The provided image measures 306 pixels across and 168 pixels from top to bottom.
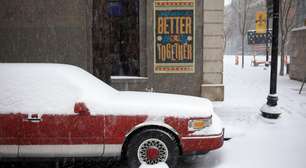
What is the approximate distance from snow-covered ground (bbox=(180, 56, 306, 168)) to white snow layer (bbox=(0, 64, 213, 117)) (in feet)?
3.46

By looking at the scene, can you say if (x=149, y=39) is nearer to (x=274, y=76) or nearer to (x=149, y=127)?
(x=274, y=76)

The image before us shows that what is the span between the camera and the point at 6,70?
512cm

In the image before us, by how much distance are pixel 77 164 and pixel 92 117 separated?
46.9 inches

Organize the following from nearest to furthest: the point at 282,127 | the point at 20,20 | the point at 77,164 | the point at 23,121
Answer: the point at 23,121 < the point at 77,164 < the point at 282,127 < the point at 20,20

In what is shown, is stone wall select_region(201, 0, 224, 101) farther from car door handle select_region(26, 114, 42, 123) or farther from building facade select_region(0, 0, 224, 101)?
car door handle select_region(26, 114, 42, 123)

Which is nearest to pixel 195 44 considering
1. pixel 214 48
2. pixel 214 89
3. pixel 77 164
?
pixel 214 48

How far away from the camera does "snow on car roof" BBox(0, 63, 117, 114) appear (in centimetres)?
488

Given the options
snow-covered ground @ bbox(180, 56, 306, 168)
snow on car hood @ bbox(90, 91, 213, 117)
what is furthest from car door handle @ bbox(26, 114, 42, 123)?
snow-covered ground @ bbox(180, 56, 306, 168)

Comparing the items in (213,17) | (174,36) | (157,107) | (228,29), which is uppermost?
(228,29)

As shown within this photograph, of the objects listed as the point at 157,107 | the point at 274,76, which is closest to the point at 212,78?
the point at 274,76

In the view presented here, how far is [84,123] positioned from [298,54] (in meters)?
13.7

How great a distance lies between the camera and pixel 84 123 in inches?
192

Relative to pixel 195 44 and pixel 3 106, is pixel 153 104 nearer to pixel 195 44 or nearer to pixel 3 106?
pixel 3 106

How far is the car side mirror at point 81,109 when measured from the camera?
4.84m
